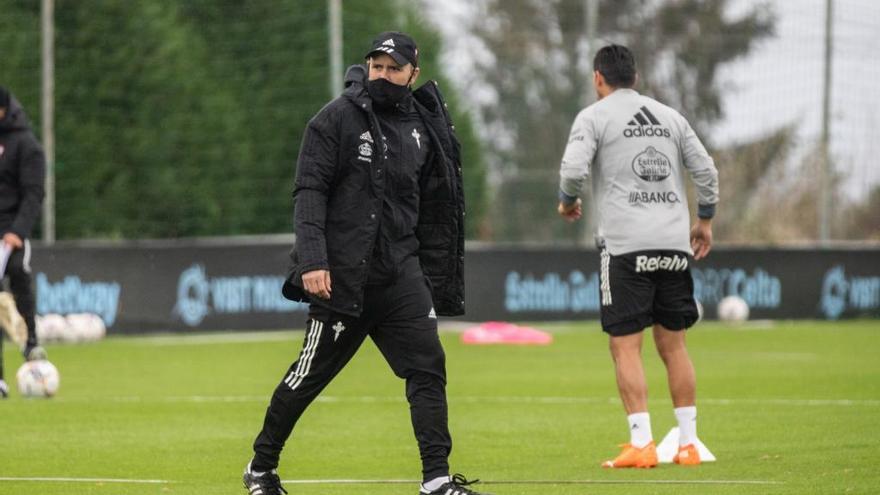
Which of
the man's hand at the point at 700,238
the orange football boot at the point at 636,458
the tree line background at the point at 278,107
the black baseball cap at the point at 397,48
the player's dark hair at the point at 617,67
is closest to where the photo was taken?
the black baseball cap at the point at 397,48

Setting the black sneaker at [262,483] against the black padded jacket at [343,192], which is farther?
the black sneaker at [262,483]

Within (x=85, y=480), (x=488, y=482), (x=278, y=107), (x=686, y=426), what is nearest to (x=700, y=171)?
(x=686, y=426)

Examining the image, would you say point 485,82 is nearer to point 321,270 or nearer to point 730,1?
point 730,1

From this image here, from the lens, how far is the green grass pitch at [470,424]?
350 inches

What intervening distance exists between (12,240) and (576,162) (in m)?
5.87

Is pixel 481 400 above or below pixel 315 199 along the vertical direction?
below

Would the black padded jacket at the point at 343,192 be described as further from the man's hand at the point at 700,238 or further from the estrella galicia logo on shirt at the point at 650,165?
the man's hand at the point at 700,238

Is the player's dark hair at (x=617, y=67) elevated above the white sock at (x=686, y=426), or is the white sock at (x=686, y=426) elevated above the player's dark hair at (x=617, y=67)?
the player's dark hair at (x=617, y=67)

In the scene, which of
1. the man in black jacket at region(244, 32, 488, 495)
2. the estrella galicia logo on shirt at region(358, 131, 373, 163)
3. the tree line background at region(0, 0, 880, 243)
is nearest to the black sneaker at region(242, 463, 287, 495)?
the man in black jacket at region(244, 32, 488, 495)

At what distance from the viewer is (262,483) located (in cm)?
796

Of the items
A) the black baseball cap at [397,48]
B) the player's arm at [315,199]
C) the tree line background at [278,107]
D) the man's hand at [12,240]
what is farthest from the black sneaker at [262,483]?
the tree line background at [278,107]

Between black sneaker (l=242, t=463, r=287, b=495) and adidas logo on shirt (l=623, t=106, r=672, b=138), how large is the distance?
2873 millimetres

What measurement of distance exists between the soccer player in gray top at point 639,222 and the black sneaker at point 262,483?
6.97 feet

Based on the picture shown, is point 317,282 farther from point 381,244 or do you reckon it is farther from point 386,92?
point 386,92
